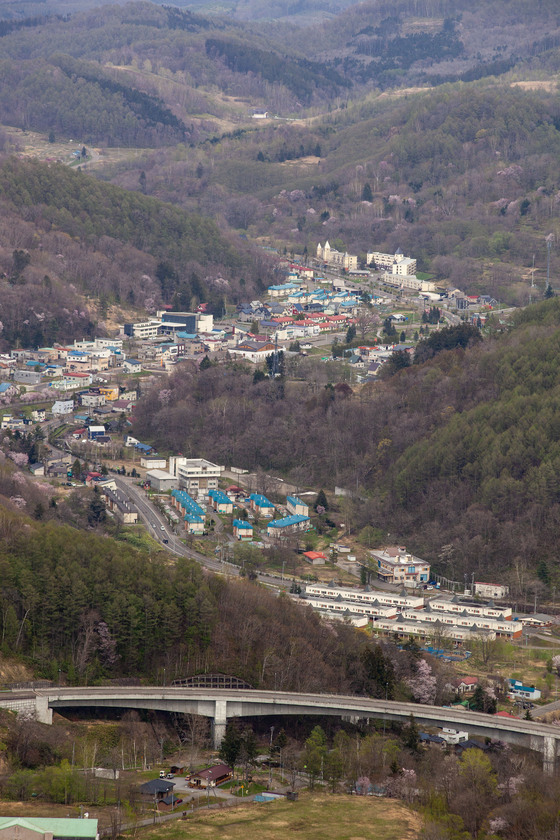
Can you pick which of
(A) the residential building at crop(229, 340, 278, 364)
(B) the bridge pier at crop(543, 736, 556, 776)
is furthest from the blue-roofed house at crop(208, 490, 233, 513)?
(B) the bridge pier at crop(543, 736, 556, 776)

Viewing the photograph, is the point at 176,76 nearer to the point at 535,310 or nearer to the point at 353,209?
the point at 353,209

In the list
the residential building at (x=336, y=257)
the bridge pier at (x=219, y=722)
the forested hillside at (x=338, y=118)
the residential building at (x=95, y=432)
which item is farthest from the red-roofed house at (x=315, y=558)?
the residential building at (x=336, y=257)

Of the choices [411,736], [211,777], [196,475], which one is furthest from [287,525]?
[211,777]

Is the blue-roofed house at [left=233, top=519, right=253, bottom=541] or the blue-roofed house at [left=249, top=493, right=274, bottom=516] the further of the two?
the blue-roofed house at [left=249, top=493, right=274, bottom=516]

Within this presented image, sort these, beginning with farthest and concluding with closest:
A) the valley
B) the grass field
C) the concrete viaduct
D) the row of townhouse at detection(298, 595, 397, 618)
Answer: the row of townhouse at detection(298, 595, 397, 618) < the concrete viaduct < the valley < the grass field

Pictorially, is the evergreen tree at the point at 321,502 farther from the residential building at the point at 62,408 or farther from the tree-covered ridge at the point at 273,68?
the tree-covered ridge at the point at 273,68

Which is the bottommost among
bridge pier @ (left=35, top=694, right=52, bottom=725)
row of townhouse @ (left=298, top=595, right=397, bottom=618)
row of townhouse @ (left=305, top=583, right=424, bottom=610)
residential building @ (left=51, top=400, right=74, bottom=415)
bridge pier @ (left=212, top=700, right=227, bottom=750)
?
residential building @ (left=51, top=400, right=74, bottom=415)

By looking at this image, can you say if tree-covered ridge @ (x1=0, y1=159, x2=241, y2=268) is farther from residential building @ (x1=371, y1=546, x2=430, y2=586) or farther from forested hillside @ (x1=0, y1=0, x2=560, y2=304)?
residential building @ (x1=371, y1=546, x2=430, y2=586)

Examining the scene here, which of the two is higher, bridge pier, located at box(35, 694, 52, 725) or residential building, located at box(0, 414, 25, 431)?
bridge pier, located at box(35, 694, 52, 725)

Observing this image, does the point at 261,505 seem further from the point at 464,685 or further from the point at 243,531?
the point at 464,685
